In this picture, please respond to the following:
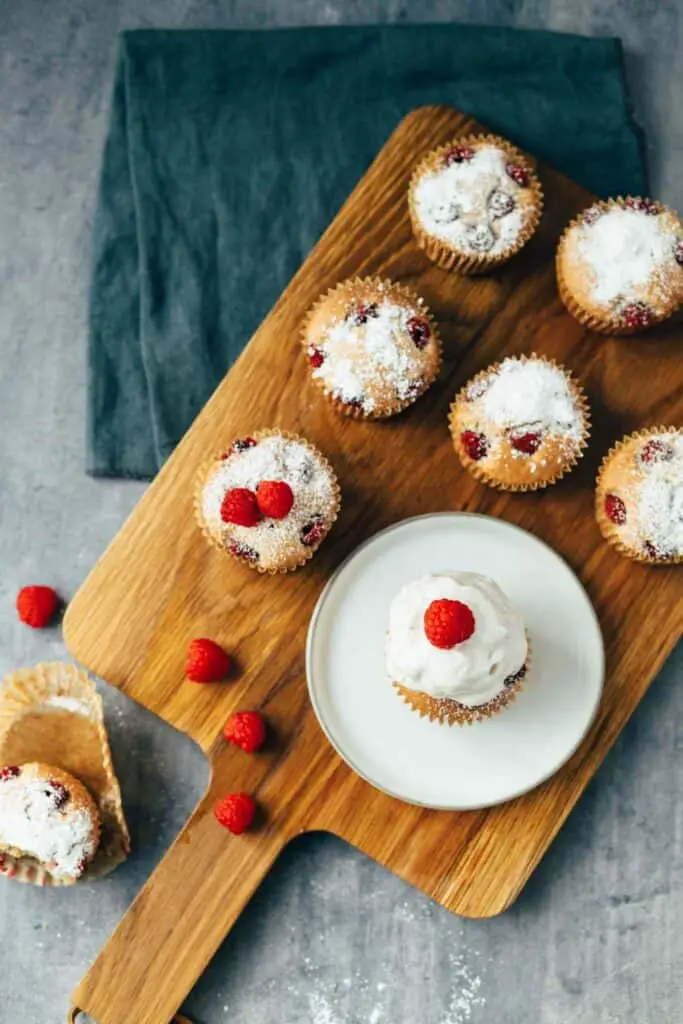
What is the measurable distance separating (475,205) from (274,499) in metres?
0.92

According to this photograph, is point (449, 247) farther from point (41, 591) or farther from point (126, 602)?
point (41, 591)

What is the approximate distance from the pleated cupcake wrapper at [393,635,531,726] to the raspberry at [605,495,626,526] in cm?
38

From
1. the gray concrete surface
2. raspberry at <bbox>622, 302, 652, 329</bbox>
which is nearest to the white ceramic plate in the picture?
the gray concrete surface

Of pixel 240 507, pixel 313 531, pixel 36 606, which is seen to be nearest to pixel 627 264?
pixel 313 531

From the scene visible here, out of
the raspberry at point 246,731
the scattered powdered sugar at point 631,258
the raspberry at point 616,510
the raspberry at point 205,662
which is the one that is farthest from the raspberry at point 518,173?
the raspberry at point 246,731

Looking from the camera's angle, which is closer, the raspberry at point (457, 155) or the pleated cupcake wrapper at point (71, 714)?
the raspberry at point (457, 155)

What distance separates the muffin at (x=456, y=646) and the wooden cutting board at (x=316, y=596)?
0.94ft

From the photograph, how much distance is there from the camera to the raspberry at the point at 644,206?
2.91 meters

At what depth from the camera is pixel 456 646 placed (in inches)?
103

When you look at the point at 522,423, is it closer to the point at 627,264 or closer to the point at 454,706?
the point at 627,264

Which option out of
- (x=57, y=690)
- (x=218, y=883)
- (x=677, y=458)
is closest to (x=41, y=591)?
(x=57, y=690)

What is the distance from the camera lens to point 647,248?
2865mm

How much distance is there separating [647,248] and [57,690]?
1941mm

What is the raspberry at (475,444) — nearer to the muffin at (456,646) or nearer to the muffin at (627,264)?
the muffin at (456,646)
